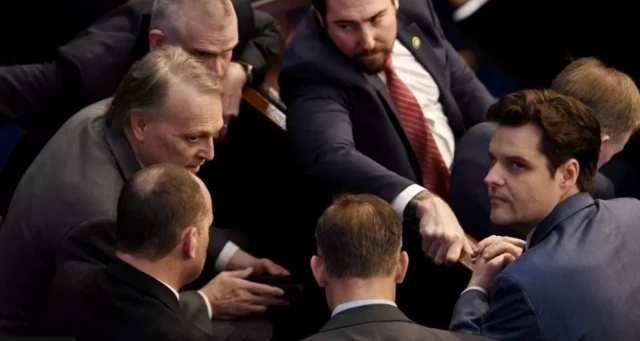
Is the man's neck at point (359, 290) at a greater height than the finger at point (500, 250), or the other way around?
the man's neck at point (359, 290)

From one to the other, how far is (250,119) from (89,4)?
0.66 m

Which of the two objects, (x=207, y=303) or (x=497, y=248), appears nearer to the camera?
(x=497, y=248)

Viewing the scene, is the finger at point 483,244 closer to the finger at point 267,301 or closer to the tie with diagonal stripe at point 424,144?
the finger at point 267,301

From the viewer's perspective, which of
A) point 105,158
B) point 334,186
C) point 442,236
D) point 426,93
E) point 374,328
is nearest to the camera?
point 374,328

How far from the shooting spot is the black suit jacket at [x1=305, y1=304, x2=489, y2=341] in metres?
2.49

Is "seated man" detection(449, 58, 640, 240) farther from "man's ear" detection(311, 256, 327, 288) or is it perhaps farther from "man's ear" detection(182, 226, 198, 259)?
"man's ear" detection(182, 226, 198, 259)

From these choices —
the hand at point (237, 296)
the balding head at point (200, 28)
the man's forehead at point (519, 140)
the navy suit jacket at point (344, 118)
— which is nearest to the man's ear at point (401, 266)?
the man's forehead at point (519, 140)

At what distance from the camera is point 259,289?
325cm

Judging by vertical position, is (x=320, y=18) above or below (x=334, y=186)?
above

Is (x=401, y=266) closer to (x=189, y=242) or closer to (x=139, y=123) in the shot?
(x=189, y=242)

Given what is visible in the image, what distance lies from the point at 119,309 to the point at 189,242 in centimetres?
20

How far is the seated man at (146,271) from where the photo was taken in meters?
2.62

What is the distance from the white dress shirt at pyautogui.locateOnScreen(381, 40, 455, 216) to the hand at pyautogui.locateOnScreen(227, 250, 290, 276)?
60cm

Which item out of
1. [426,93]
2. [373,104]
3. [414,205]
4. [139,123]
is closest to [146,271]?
[139,123]
